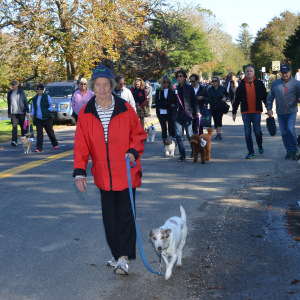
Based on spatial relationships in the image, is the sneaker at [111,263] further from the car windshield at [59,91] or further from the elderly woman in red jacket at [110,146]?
the car windshield at [59,91]

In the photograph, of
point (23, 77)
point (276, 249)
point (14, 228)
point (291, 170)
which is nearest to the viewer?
point (276, 249)

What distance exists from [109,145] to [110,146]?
0.04ft

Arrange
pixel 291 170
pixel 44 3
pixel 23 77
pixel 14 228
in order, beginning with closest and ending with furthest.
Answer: pixel 14 228
pixel 291 170
pixel 44 3
pixel 23 77

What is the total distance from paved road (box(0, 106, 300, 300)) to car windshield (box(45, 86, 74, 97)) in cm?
1563

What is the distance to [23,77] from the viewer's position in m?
33.7

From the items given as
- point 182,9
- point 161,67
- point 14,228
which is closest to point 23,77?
point 161,67

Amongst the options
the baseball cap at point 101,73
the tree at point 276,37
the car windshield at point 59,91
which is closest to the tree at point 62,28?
the car windshield at point 59,91

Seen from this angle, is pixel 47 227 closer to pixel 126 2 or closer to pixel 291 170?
pixel 291 170

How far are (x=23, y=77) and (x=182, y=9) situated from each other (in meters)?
44.3

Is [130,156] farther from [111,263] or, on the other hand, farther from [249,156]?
[249,156]

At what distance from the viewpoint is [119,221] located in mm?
5148

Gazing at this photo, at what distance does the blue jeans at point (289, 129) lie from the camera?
1191 centimetres

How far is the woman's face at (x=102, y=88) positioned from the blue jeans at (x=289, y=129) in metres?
7.65

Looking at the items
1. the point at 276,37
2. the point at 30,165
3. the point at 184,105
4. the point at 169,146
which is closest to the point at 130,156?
the point at 184,105
